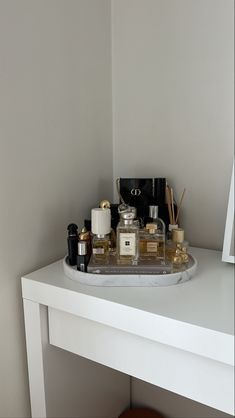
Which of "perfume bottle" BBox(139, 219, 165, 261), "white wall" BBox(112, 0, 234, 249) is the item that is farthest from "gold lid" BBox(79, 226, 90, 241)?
"white wall" BBox(112, 0, 234, 249)

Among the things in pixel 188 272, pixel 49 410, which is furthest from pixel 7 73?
pixel 49 410

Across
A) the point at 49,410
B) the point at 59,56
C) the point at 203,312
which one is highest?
the point at 59,56

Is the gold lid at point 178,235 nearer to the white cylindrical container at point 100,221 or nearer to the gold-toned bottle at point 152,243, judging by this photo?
the gold-toned bottle at point 152,243

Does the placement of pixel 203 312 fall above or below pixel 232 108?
below

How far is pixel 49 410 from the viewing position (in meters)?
0.94

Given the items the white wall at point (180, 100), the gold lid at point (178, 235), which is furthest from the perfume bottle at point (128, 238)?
the white wall at point (180, 100)

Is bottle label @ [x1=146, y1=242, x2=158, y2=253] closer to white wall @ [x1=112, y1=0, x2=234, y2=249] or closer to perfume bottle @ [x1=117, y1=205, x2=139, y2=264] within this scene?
perfume bottle @ [x1=117, y1=205, x2=139, y2=264]

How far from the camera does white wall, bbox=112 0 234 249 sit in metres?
0.87

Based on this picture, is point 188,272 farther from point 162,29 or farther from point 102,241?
point 162,29

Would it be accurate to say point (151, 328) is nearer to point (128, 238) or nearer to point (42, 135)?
point (128, 238)

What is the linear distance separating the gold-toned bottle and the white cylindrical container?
0.28 feet

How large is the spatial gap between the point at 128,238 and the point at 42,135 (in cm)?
32

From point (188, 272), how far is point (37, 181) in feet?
1.31

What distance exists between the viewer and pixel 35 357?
90 centimetres
